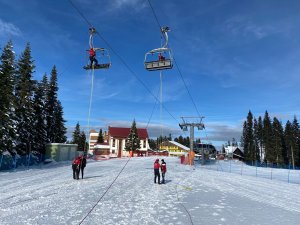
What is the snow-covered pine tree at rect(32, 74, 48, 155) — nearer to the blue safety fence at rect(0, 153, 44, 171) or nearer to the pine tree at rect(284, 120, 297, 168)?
the blue safety fence at rect(0, 153, 44, 171)

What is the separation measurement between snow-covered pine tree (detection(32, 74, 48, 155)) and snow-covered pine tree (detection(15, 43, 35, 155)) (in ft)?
4.89

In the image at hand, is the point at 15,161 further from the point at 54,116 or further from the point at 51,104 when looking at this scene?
the point at 54,116

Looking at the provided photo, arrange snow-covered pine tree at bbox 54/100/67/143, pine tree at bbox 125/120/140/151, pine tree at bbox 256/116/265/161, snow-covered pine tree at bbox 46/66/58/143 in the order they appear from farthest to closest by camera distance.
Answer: pine tree at bbox 256/116/265/161, pine tree at bbox 125/120/140/151, snow-covered pine tree at bbox 54/100/67/143, snow-covered pine tree at bbox 46/66/58/143

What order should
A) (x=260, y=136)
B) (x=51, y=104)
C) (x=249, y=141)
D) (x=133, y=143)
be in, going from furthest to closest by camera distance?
1. (x=260, y=136)
2. (x=249, y=141)
3. (x=133, y=143)
4. (x=51, y=104)

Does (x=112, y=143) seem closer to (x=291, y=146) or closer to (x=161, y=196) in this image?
(x=291, y=146)

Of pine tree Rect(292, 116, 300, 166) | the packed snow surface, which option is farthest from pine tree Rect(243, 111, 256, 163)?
the packed snow surface

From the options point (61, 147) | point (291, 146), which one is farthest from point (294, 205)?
point (291, 146)

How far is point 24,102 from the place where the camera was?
3884 centimetres

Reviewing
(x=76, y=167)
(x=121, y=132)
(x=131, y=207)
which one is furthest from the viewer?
(x=121, y=132)

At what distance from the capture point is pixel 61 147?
43.7 meters

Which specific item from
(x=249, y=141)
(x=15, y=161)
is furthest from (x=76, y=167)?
(x=249, y=141)

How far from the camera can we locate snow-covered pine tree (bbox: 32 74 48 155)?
4319cm

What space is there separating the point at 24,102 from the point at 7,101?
5388mm

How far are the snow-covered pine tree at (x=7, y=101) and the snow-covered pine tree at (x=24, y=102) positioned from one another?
2514 millimetres
